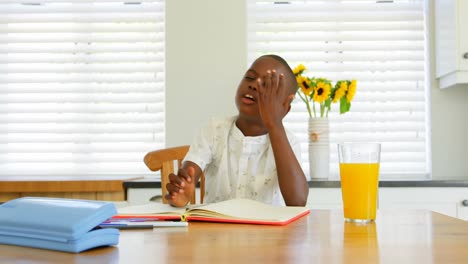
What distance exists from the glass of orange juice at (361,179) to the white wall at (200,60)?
62.9 inches

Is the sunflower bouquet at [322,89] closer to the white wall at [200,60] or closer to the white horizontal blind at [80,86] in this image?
the white wall at [200,60]

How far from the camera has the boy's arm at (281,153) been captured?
143 centimetres

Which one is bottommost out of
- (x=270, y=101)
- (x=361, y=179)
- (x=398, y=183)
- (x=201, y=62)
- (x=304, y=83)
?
(x=398, y=183)

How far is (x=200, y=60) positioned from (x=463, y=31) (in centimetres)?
116

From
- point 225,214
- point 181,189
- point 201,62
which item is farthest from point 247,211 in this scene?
point 201,62

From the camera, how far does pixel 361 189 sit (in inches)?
41.5

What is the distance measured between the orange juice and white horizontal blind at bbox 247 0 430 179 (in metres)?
1.67

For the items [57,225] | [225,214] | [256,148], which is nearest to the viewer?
[57,225]

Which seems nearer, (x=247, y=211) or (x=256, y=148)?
(x=247, y=211)

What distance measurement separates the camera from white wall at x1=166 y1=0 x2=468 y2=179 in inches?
104

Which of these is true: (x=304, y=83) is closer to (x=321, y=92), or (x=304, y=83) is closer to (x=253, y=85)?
(x=321, y=92)

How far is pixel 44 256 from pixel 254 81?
93 centimetres

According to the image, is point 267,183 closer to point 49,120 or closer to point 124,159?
point 124,159

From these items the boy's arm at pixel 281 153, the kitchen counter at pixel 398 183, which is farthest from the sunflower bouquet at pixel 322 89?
the boy's arm at pixel 281 153
